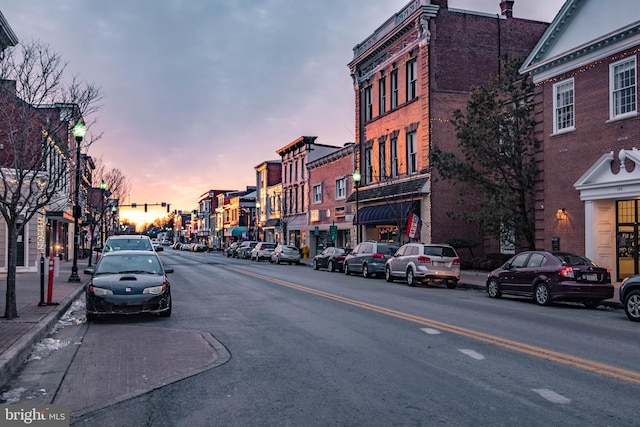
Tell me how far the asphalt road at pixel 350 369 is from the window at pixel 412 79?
82.6 ft

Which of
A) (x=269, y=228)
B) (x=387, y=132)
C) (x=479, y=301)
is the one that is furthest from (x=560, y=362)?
(x=269, y=228)

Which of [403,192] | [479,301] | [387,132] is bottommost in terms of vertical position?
[479,301]

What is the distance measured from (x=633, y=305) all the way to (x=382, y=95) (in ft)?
101

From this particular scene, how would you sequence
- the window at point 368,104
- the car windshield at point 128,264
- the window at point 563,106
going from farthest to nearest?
the window at point 368,104 → the window at point 563,106 → the car windshield at point 128,264

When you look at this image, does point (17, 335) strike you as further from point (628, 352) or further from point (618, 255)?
point (618, 255)

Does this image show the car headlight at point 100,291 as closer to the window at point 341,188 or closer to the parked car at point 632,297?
the parked car at point 632,297

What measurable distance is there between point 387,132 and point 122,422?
119 ft

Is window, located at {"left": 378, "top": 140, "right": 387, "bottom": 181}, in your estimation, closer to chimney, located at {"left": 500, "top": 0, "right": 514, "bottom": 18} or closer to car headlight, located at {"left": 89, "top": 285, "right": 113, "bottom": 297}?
chimney, located at {"left": 500, "top": 0, "right": 514, "bottom": 18}

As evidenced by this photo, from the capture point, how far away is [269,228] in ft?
245

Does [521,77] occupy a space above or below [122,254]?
above

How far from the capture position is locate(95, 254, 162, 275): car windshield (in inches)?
527

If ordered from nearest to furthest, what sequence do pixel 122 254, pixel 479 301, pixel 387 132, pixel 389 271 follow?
pixel 122 254 → pixel 479 301 → pixel 389 271 → pixel 387 132

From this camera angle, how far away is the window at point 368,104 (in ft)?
144

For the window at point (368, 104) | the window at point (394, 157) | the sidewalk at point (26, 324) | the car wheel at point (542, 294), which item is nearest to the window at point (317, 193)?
the window at point (368, 104)
